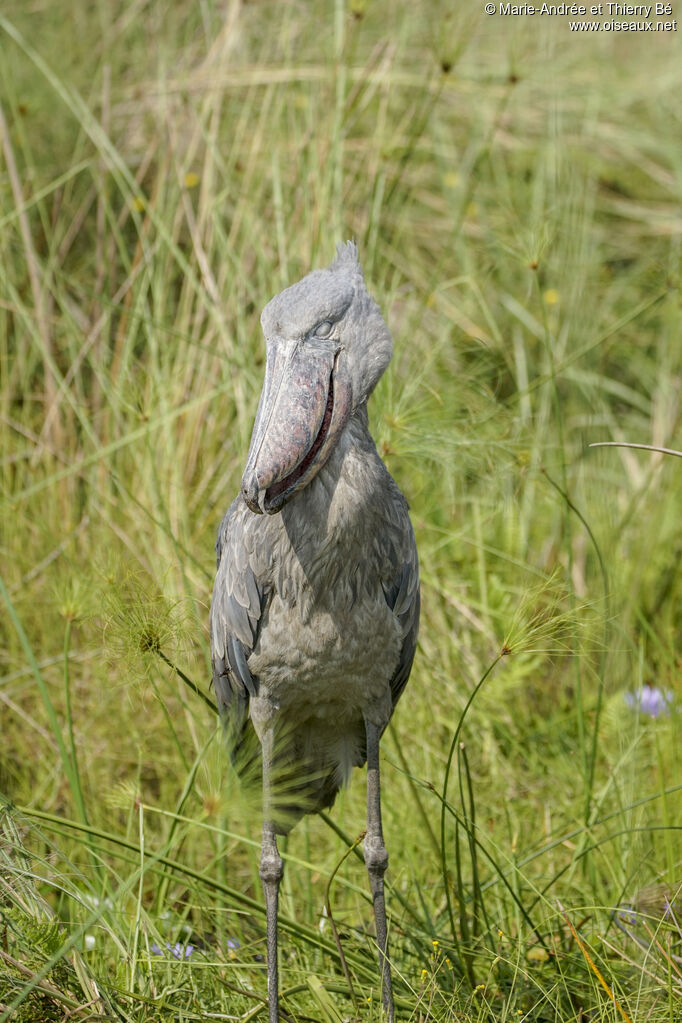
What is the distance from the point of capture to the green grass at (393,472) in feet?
8.46

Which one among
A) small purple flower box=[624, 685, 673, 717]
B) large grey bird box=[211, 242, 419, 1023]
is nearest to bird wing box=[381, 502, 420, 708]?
large grey bird box=[211, 242, 419, 1023]

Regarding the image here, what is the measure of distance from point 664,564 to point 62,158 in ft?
10.2

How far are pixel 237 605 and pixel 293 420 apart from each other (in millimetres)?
552

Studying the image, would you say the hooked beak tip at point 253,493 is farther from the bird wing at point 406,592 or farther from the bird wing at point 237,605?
the bird wing at point 406,592

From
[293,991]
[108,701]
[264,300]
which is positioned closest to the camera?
[293,991]

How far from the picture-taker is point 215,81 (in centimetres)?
444

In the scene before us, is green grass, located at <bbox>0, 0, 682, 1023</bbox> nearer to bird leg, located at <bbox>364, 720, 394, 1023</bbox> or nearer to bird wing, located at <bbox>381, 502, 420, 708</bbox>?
bird leg, located at <bbox>364, 720, 394, 1023</bbox>

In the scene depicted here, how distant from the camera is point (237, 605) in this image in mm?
2521

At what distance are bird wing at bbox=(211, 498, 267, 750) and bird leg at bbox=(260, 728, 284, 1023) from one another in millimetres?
111

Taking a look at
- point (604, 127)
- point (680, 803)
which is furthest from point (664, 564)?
point (604, 127)

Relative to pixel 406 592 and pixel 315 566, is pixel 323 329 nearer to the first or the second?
pixel 315 566

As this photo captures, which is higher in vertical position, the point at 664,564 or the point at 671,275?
the point at 671,275

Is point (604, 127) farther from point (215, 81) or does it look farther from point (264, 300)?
point (264, 300)

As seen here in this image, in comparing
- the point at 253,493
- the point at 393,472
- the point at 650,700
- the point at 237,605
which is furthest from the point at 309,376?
the point at 650,700
